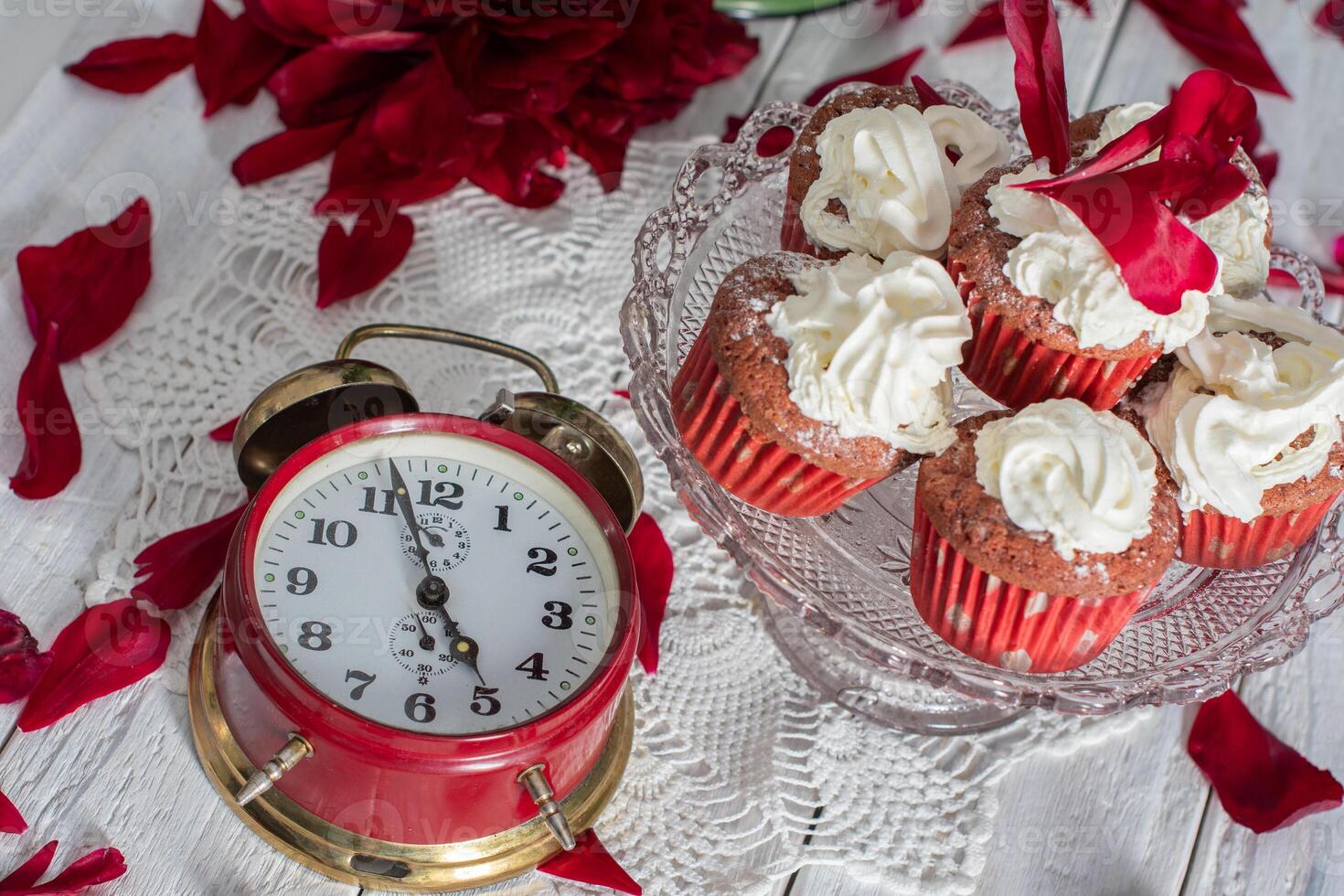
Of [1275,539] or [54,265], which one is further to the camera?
[54,265]

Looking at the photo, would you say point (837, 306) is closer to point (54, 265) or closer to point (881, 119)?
point (881, 119)

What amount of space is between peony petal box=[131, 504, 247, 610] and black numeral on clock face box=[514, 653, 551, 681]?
321 millimetres

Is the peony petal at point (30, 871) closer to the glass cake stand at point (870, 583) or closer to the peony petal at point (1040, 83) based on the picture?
the glass cake stand at point (870, 583)

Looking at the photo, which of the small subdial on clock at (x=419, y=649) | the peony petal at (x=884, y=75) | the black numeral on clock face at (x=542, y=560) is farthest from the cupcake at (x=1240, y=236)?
the small subdial on clock at (x=419, y=649)

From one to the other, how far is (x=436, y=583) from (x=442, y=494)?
9 cm

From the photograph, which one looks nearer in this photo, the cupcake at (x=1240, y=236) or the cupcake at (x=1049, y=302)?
the cupcake at (x=1049, y=302)

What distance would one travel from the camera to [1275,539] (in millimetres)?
1110

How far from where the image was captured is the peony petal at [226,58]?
1513mm

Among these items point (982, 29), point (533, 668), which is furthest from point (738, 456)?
point (982, 29)

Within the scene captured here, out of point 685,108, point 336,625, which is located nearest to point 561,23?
point 685,108

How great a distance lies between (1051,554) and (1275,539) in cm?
25

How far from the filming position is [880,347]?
998 millimetres

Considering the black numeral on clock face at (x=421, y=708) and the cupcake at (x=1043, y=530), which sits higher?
the cupcake at (x=1043, y=530)

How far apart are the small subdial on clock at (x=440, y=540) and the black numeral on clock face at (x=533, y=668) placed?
94 mm
